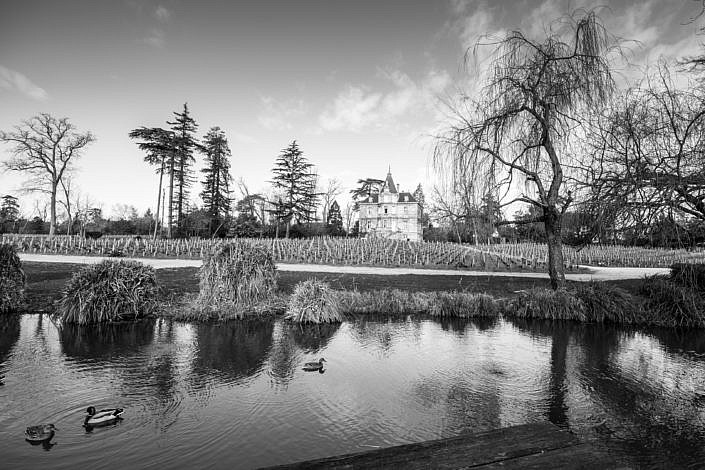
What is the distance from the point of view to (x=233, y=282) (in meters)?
11.5

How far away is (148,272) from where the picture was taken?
1101cm

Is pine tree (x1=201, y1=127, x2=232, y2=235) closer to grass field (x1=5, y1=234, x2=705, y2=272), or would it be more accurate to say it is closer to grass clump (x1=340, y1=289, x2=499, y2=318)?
grass field (x1=5, y1=234, x2=705, y2=272)

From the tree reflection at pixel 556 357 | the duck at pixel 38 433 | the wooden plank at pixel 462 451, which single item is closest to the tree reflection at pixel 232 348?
the duck at pixel 38 433

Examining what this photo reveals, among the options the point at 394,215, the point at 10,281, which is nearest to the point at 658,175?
the point at 10,281

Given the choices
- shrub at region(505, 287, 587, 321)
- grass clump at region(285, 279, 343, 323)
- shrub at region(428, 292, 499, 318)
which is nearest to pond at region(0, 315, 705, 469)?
grass clump at region(285, 279, 343, 323)

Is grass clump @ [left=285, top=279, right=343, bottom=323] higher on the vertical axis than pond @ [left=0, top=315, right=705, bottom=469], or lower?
higher

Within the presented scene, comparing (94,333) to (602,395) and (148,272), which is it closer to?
(148,272)

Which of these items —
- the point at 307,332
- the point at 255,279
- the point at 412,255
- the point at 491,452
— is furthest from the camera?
the point at 412,255

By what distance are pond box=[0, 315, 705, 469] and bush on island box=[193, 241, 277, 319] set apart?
3.97 feet

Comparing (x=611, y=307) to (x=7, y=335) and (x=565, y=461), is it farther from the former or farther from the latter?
(x=7, y=335)

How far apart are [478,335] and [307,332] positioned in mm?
4381

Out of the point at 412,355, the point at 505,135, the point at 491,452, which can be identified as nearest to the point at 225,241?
the point at 412,355

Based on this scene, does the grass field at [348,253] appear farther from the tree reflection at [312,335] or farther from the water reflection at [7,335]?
the tree reflection at [312,335]

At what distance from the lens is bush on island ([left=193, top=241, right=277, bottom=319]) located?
11094 mm
